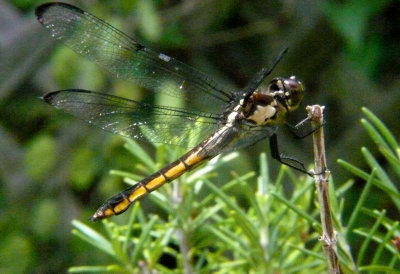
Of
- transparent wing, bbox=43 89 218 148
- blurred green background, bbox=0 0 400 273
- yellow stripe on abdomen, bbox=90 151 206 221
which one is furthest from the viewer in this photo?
blurred green background, bbox=0 0 400 273

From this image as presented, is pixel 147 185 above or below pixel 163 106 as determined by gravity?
below

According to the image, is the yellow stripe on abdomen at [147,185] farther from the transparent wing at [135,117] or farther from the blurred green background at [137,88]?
the blurred green background at [137,88]

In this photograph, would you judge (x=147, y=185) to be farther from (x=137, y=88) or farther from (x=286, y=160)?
(x=137, y=88)

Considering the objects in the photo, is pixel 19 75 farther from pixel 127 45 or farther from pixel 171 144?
pixel 171 144

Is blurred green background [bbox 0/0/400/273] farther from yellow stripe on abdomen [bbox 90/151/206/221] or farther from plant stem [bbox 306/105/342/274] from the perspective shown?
plant stem [bbox 306/105/342/274]

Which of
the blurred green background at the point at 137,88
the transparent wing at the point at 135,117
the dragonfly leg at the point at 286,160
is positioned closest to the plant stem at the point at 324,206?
the dragonfly leg at the point at 286,160

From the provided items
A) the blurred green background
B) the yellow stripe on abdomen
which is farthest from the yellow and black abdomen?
the blurred green background

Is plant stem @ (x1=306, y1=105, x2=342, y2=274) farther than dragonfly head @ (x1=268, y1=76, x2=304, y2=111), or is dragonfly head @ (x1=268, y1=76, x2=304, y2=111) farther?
dragonfly head @ (x1=268, y1=76, x2=304, y2=111)

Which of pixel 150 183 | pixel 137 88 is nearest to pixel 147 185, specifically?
pixel 150 183
